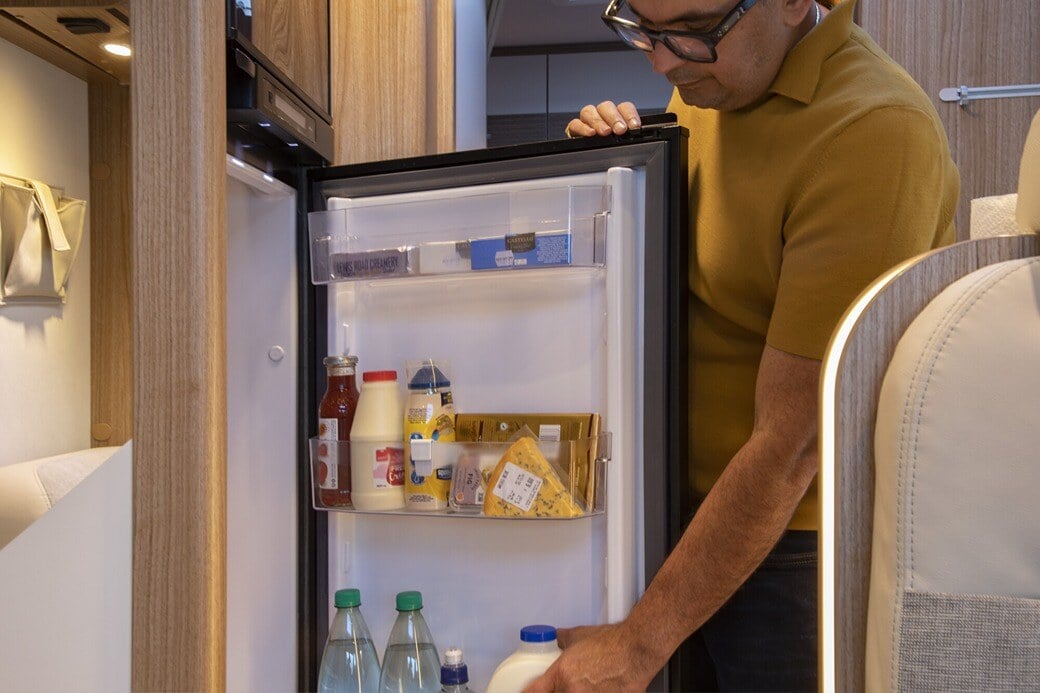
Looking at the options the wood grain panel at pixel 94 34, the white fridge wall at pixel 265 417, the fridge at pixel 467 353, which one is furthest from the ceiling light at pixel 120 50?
the white fridge wall at pixel 265 417

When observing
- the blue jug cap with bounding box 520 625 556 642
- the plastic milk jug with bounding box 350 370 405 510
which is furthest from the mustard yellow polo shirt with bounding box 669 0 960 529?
the plastic milk jug with bounding box 350 370 405 510

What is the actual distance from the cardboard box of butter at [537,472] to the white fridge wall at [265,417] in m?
0.29

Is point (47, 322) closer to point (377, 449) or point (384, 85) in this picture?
point (377, 449)

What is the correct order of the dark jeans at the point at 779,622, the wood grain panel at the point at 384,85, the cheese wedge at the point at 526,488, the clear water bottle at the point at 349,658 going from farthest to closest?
the wood grain panel at the point at 384,85 < the dark jeans at the point at 779,622 < the clear water bottle at the point at 349,658 < the cheese wedge at the point at 526,488

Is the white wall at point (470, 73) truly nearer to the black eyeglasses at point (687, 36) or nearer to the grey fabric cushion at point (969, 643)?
the black eyeglasses at point (687, 36)

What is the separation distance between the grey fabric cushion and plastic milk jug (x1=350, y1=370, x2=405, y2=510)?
2.63 ft

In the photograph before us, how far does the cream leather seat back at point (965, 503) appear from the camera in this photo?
692 mm

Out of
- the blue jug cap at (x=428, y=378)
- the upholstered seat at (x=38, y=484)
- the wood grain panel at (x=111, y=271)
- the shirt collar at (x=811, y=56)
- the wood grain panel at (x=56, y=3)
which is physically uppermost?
the shirt collar at (x=811, y=56)

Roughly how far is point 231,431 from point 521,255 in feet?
1.61

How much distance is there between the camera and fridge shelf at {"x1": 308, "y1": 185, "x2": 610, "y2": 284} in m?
1.30

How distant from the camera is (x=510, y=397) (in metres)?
1.40

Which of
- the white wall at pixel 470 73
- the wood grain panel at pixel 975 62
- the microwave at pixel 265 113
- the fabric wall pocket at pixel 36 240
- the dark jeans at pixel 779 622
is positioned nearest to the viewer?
the fabric wall pocket at pixel 36 240

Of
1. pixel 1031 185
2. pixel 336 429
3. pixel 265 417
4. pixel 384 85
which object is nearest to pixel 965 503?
pixel 1031 185

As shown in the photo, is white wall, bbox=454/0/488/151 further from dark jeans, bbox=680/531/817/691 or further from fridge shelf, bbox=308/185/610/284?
dark jeans, bbox=680/531/817/691
